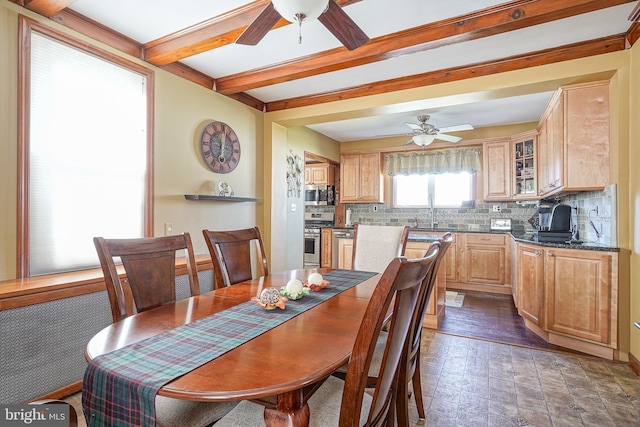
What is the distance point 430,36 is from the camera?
7.99 ft

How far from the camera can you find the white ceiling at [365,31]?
2.22 meters

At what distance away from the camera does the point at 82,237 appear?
2395mm

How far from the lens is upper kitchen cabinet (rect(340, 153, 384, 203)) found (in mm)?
5896

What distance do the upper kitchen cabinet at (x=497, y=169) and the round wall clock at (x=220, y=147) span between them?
369cm

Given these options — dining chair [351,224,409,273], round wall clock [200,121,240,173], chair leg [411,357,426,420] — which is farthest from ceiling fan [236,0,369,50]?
chair leg [411,357,426,420]

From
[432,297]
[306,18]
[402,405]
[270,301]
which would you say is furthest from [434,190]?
[270,301]

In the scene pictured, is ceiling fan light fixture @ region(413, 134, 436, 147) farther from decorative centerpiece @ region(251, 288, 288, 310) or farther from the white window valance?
decorative centerpiece @ region(251, 288, 288, 310)

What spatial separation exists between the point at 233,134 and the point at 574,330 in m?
3.66

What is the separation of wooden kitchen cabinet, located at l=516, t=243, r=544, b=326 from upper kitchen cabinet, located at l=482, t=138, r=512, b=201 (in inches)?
65.2

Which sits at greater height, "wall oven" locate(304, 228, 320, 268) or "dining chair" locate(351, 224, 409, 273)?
"dining chair" locate(351, 224, 409, 273)

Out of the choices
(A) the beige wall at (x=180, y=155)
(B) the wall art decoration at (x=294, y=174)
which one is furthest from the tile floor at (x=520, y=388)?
(B) the wall art decoration at (x=294, y=174)

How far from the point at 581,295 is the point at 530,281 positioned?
0.51 m

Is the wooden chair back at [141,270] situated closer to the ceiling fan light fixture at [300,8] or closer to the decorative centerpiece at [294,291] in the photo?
the decorative centerpiece at [294,291]

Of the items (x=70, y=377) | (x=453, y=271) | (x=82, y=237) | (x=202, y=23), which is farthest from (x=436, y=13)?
(x=453, y=271)
